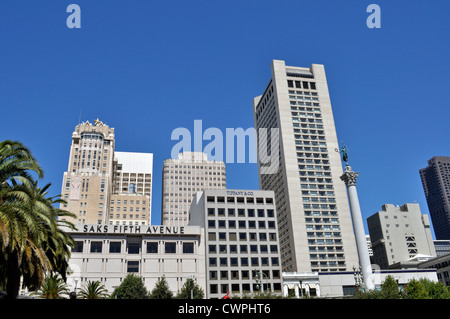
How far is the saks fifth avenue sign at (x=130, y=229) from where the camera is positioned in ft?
304

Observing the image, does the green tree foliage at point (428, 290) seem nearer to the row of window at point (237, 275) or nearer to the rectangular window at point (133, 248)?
the row of window at point (237, 275)

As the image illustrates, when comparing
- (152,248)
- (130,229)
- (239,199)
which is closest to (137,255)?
(152,248)

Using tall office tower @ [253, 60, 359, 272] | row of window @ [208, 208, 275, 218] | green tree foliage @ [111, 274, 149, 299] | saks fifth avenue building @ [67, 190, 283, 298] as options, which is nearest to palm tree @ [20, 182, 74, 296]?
green tree foliage @ [111, 274, 149, 299]

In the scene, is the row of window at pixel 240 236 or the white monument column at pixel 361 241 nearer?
the white monument column at pixel 361 241

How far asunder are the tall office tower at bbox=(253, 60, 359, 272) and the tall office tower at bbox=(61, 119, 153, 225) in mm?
59480

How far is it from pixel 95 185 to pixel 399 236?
4984 inches

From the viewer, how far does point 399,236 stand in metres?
169

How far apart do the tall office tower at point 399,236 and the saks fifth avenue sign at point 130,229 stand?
107 metres

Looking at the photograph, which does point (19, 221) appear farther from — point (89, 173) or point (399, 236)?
point (399, 236)

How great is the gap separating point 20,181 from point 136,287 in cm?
5886

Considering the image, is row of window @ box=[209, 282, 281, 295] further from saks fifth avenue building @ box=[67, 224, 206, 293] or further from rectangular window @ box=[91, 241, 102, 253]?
rectangular window @ box=[91, 241, 102, 253]

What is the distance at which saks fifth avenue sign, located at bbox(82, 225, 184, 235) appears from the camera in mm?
92569

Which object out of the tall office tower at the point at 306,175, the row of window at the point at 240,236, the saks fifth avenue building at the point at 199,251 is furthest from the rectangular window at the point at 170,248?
the tall office tower at the point at 306,175
